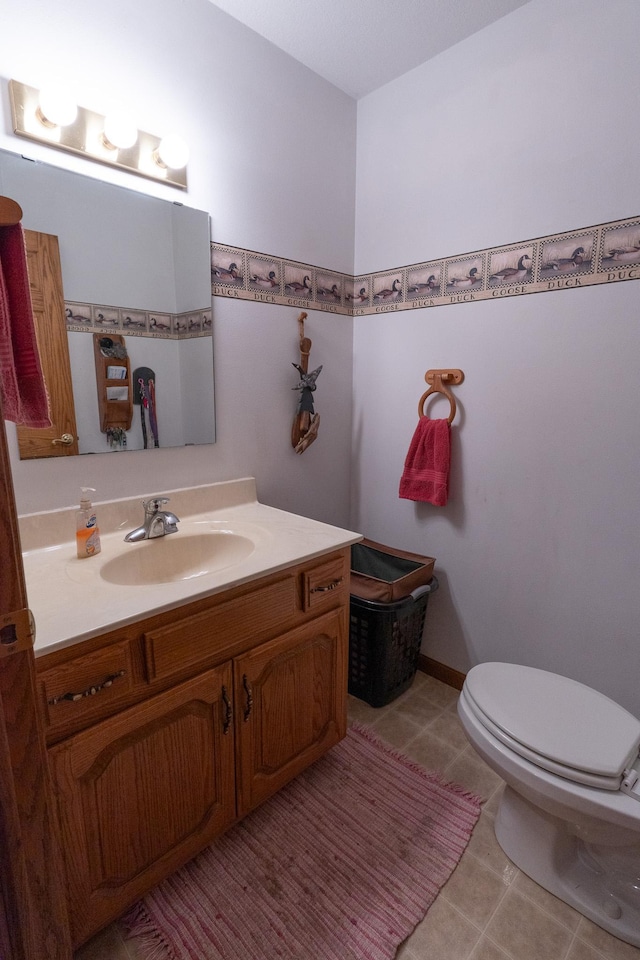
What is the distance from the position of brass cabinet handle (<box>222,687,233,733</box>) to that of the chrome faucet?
485mm

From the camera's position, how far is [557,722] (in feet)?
3.73

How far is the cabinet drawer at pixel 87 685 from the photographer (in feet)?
2.72

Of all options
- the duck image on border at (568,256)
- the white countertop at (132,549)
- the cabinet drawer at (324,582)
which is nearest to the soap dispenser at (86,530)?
the white countertop at (132,549)

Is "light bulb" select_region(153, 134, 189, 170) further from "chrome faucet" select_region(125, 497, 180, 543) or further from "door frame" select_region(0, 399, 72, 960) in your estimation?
"door frame" select_region(0, 399, 72, 960)

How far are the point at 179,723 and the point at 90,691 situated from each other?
251 millimetres

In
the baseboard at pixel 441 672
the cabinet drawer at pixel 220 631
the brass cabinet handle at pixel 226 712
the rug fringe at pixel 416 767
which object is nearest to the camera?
the cabinet drawer at pixel 220 631

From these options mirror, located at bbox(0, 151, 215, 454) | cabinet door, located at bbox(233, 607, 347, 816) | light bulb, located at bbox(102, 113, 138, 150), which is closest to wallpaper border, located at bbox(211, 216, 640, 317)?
mirror, located at bbox(0, 151, 215, 454)

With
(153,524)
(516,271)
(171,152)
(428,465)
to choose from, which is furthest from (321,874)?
(171,152)

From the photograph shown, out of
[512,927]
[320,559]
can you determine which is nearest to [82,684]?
[320,559]

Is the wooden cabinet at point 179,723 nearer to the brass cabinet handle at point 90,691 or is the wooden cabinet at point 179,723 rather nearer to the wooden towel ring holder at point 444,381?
the brass cabinet handle at point 90,691

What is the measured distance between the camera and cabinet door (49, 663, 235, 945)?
90 centimetres

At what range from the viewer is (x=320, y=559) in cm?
130

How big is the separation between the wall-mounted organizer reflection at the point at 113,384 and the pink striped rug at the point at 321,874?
1.24m

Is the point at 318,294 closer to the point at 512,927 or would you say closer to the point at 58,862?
the point at 58,862
